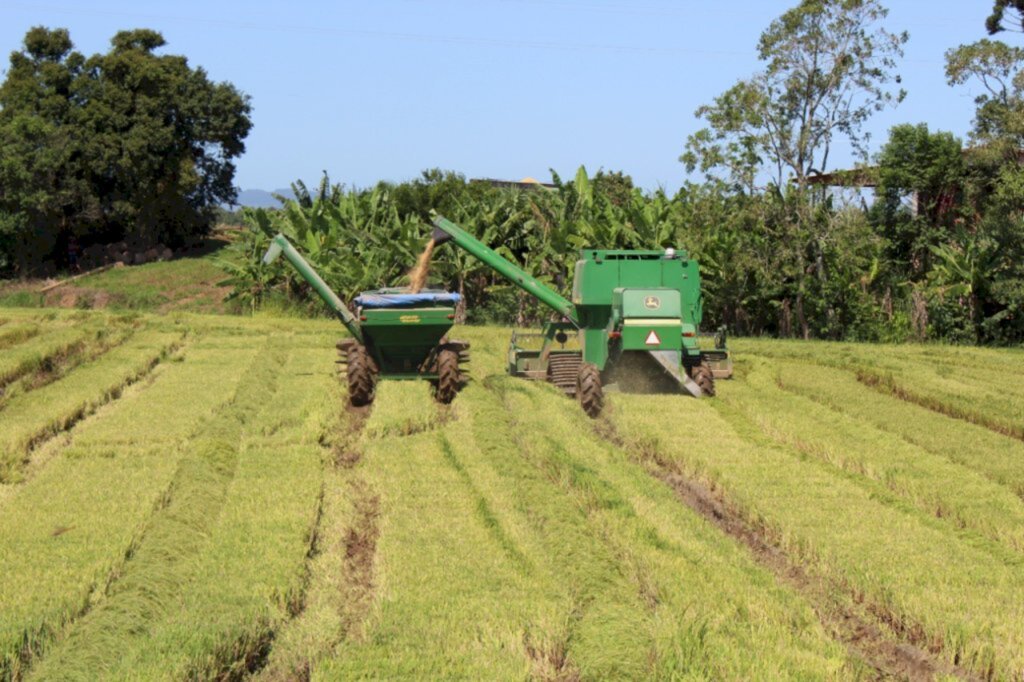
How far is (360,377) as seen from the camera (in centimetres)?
1814

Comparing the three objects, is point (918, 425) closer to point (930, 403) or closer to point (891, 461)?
point (930, 403)

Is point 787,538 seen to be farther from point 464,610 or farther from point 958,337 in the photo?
point 958,337

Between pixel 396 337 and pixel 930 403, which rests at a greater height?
pixel 396 337

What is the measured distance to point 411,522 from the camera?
11.1 meters

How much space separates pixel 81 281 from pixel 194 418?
3716 centimetres

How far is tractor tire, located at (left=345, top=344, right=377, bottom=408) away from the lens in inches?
715

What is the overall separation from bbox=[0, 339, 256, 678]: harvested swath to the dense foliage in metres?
34.5

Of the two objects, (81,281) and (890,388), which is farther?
(81,281)

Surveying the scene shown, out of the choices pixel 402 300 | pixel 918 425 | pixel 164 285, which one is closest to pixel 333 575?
pixel 402 300

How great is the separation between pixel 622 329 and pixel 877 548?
865cm

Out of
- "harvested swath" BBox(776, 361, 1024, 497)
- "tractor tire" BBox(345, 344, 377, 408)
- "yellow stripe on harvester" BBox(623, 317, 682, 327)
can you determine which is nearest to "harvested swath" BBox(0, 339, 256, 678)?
"tractor tire" BBox(345, 344, 377, 408)

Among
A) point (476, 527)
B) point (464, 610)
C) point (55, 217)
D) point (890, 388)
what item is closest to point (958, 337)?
point (890, 388)

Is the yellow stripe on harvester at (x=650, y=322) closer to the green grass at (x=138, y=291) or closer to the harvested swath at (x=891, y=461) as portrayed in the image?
the harvested swath at (x=891, y=461)

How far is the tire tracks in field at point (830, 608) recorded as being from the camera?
7980 millimetres
